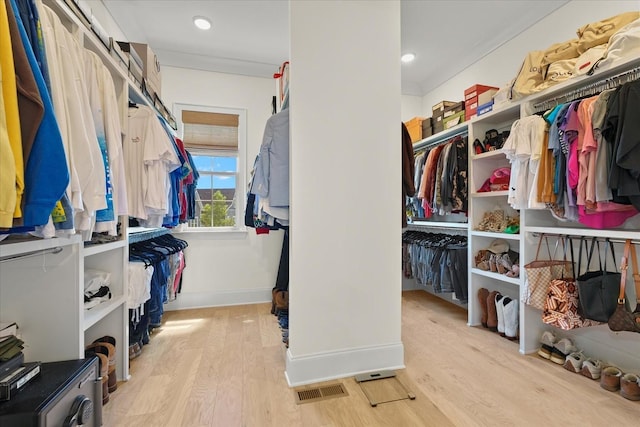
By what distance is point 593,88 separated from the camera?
1858 millimetres

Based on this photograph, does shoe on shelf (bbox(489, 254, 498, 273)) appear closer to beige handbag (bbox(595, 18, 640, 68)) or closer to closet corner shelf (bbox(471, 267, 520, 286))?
closet corner shelf (bbox(471, 267, 520, 286))

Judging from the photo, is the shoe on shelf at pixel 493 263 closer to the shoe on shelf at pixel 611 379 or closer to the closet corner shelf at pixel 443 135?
the shoe on shelf at pixel 611 379

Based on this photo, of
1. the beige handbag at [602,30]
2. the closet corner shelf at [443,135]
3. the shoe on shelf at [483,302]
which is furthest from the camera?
the closet corner shelf at [443,135]

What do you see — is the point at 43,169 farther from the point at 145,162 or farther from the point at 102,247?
the point at 145,162

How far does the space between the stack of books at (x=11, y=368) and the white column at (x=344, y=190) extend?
1108 mm

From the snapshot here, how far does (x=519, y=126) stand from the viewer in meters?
2.05

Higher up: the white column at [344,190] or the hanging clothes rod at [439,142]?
the hanging clothes rod at [439,142]

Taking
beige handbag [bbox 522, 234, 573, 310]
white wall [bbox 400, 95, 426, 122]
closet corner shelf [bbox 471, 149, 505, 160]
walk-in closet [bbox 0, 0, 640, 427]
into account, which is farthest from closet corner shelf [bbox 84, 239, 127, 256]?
white wall [bbox 400, 95, 426, 122]

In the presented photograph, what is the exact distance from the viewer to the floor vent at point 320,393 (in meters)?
1.57

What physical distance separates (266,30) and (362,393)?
10.2 feet

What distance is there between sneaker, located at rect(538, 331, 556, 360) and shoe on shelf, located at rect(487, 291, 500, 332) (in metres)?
0.38

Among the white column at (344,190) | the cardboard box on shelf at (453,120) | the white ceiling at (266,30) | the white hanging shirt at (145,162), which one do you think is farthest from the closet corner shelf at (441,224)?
the white hanging shirt at (145,162)

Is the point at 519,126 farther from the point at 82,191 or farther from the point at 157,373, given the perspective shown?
the point at 157,373

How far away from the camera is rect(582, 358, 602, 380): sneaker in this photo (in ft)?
5.82
